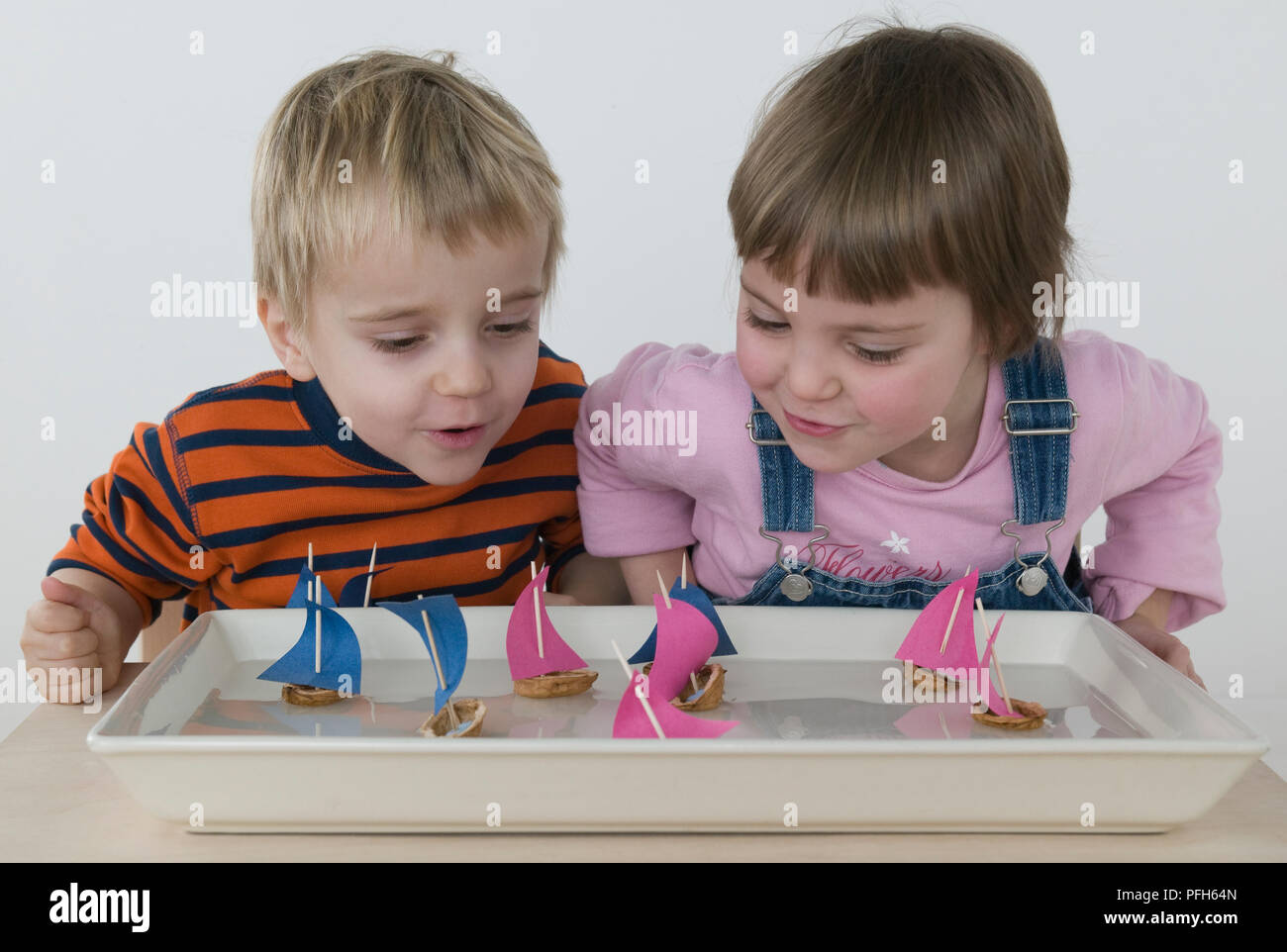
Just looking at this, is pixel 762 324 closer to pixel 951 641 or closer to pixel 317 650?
pixel 951 641

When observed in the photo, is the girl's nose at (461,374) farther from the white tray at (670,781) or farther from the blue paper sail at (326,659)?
the white tray at (670,781)

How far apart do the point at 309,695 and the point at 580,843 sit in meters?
0.24

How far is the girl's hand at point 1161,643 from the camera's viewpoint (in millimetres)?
1021

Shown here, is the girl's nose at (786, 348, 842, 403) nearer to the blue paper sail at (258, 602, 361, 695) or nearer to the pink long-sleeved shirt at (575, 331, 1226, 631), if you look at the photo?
the pink long-sleeved shirt at (575, 331, 1226, 631)

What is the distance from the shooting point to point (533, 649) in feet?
2.85

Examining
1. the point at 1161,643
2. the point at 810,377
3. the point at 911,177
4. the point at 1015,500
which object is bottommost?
the point at 1161,643

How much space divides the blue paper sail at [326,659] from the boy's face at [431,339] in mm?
183

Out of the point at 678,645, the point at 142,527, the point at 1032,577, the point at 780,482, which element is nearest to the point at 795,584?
the point at 780,482

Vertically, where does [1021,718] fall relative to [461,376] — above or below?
below

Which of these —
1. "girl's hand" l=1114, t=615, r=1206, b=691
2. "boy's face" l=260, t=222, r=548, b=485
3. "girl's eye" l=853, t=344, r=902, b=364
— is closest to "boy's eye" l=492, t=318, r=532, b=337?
"boy's face" l=260, t=222, r=548, b=485

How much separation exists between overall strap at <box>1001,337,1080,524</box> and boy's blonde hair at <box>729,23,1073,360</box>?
0.23 ft
